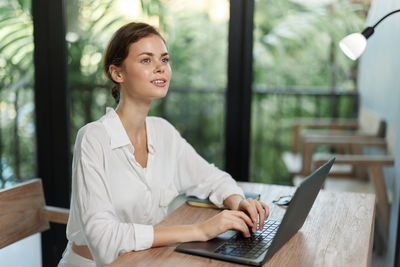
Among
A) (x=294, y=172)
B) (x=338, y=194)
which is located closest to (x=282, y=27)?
(x=294, y=172)

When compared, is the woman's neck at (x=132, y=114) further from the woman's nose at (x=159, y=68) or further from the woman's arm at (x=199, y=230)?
the woman's arm at (x=199, y=230)

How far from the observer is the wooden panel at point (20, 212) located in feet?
4.79

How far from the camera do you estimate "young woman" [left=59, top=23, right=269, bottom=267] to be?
3.81ft

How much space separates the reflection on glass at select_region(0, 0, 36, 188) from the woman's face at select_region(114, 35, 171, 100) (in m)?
1.18

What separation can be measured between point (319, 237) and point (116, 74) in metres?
0.80

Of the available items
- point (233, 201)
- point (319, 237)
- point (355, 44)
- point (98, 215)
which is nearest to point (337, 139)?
point (355, 44)

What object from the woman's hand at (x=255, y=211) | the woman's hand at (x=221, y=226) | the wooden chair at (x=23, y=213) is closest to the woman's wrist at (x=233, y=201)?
the woman's hand at (x=255, y=211)

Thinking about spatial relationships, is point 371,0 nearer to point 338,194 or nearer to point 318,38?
point 318,38

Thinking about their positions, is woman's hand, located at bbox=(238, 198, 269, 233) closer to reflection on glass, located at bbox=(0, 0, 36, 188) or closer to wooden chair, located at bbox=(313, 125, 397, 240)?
wooden chair, located at bbox=(313, 125, 397, 240)

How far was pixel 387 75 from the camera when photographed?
288 centimetres

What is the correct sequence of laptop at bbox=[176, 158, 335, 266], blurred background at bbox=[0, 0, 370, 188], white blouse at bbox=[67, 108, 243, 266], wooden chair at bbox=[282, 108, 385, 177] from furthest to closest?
wooden chair at bbox=[282, 108, 385, 177] < blurred background at bbox=[0, 0, 370, 188] < white blouse at bbox=[67, 108, 243, 266] < laptop at bbox=[176, 158, 335, 266]

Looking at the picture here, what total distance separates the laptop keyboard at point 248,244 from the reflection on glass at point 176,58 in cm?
135

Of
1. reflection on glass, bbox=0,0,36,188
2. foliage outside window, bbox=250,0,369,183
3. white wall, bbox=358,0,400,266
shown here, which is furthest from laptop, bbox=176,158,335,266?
foliage outside window, bbox=250,0,369,183

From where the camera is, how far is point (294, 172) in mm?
3113
